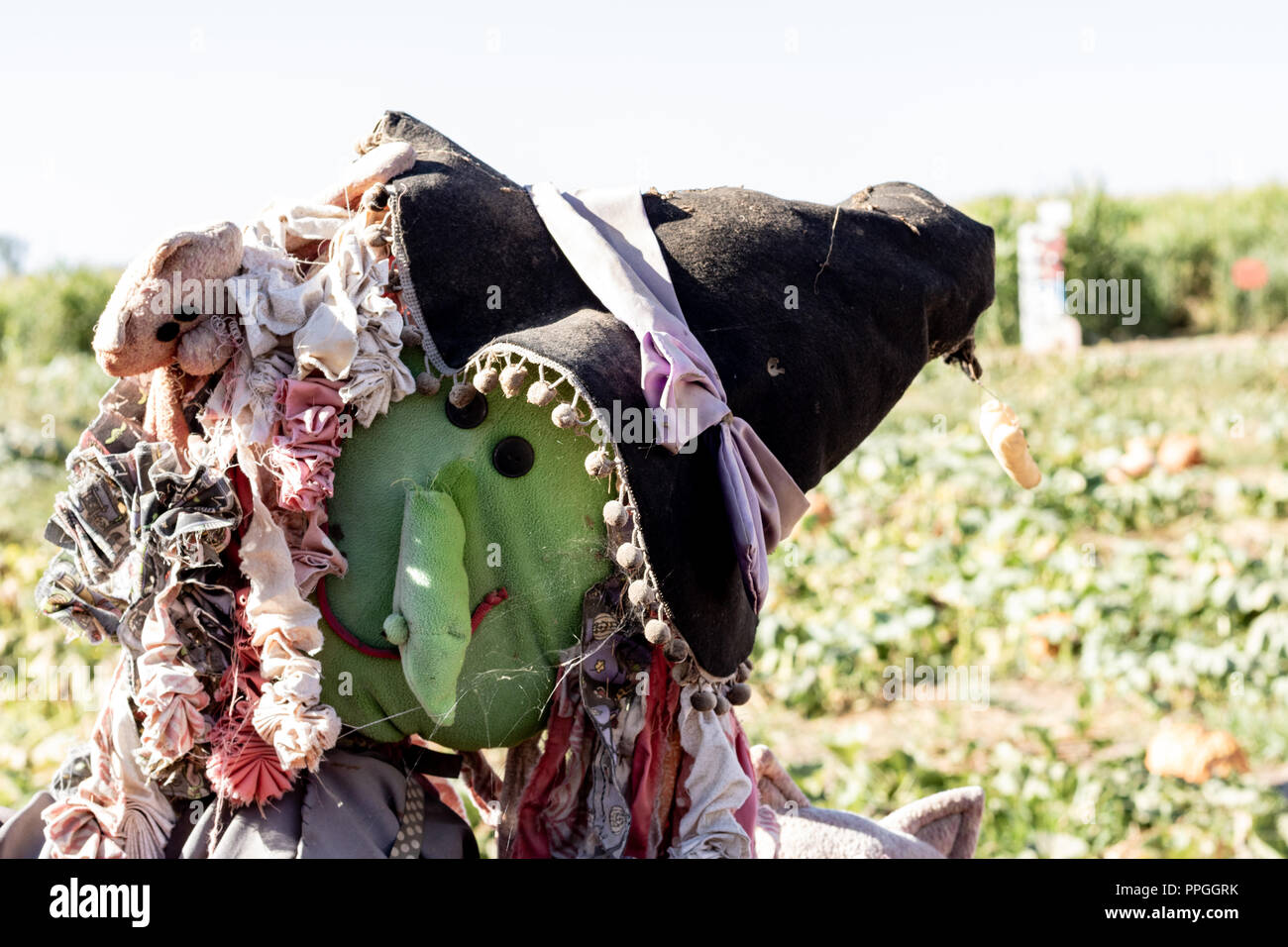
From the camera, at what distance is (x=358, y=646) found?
2.02 metres

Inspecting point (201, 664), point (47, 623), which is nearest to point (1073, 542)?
point (47, 623)

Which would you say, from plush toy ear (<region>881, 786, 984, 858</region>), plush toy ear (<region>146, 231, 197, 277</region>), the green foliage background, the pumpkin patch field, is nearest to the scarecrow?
plush toy ear (<region>146, 231, 197, 277</region>)

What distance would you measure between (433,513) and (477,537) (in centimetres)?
10

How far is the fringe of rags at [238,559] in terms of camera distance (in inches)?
76.0

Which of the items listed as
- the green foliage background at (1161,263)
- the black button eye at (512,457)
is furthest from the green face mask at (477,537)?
the green foliage background at (1161,263)

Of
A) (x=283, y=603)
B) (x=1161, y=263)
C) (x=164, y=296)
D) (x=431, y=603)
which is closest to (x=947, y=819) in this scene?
(x=431, y=603)

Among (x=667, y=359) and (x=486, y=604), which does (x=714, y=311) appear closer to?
(x=667, y=359)

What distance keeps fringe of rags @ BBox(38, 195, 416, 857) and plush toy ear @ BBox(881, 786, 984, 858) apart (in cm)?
139

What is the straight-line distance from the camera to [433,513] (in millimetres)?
1958

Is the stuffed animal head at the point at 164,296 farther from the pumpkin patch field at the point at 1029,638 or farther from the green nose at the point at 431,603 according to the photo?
the pumpkin patch field at the point at 1029,638

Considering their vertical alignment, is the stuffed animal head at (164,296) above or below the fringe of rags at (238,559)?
above

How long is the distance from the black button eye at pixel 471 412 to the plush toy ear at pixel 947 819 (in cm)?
137
